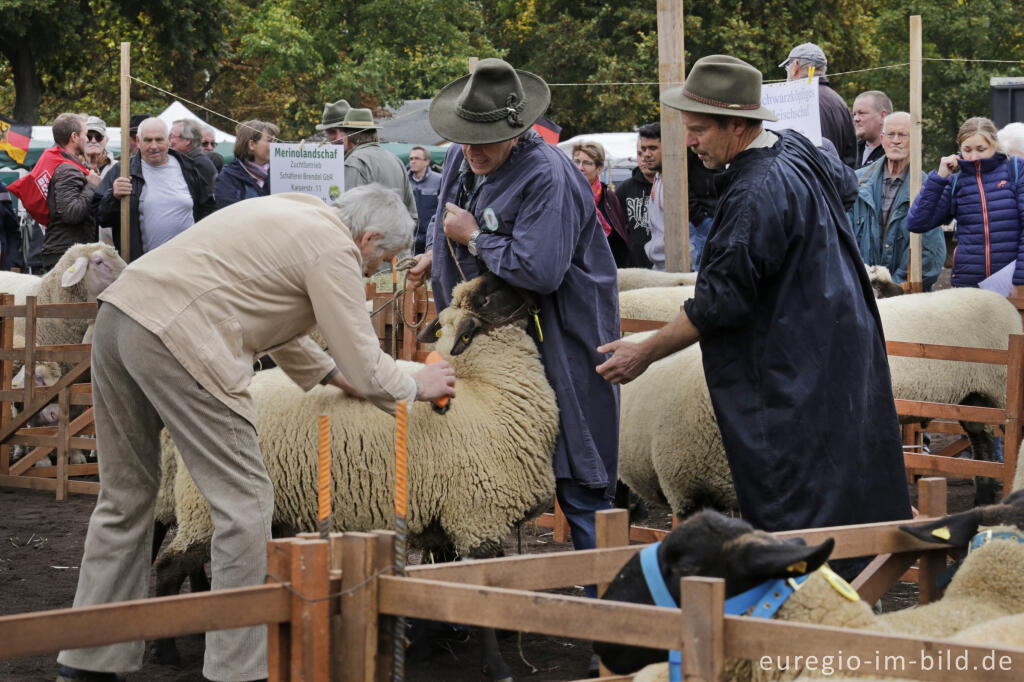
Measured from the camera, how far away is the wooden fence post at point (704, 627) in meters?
1.99

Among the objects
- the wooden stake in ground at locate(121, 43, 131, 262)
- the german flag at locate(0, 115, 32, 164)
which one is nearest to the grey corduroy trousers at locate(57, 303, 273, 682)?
the wooden stake in ground at locate(121, 43, 131, 262)

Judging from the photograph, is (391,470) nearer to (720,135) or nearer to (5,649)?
(720,135)

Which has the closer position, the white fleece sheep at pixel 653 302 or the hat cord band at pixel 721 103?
the hat cord band at pixel 721 103

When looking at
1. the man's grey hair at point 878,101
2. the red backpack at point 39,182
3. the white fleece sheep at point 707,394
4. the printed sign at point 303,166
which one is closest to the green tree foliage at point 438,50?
the red backpack at point 39,182

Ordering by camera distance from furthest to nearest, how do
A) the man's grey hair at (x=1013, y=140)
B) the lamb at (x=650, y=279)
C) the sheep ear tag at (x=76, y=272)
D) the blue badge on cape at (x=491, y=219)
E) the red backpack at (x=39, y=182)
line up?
the red backpack at (x=39, y=182)
the man's grey hair at (x=1013, y=140)
the sheep ear tag at (x=76, y=272)
the lamb at (x=650, y=279)
the blue badge on cape at (x=491, y=219)

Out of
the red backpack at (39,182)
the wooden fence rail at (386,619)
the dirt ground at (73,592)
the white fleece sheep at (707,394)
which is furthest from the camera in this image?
the red backpack at (39,182)

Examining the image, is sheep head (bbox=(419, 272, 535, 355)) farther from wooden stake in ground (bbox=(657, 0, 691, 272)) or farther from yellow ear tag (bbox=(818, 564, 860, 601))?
wooden stake in ground (bbox=(657, 0, 691, 272))

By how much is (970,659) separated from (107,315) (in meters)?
2.74

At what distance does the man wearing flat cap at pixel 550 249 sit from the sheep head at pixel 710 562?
6.27ft

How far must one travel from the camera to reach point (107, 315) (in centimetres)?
368

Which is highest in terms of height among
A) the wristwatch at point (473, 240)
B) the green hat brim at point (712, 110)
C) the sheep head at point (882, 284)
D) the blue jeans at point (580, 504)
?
the green hat brim at point (712, 110)

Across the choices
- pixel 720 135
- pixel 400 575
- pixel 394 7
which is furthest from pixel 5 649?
pixel 394 7

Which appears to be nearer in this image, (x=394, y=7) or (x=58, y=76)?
(x=58, y=76)

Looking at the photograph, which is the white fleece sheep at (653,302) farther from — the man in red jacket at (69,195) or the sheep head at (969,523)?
the man in red jacket at (69,195)
